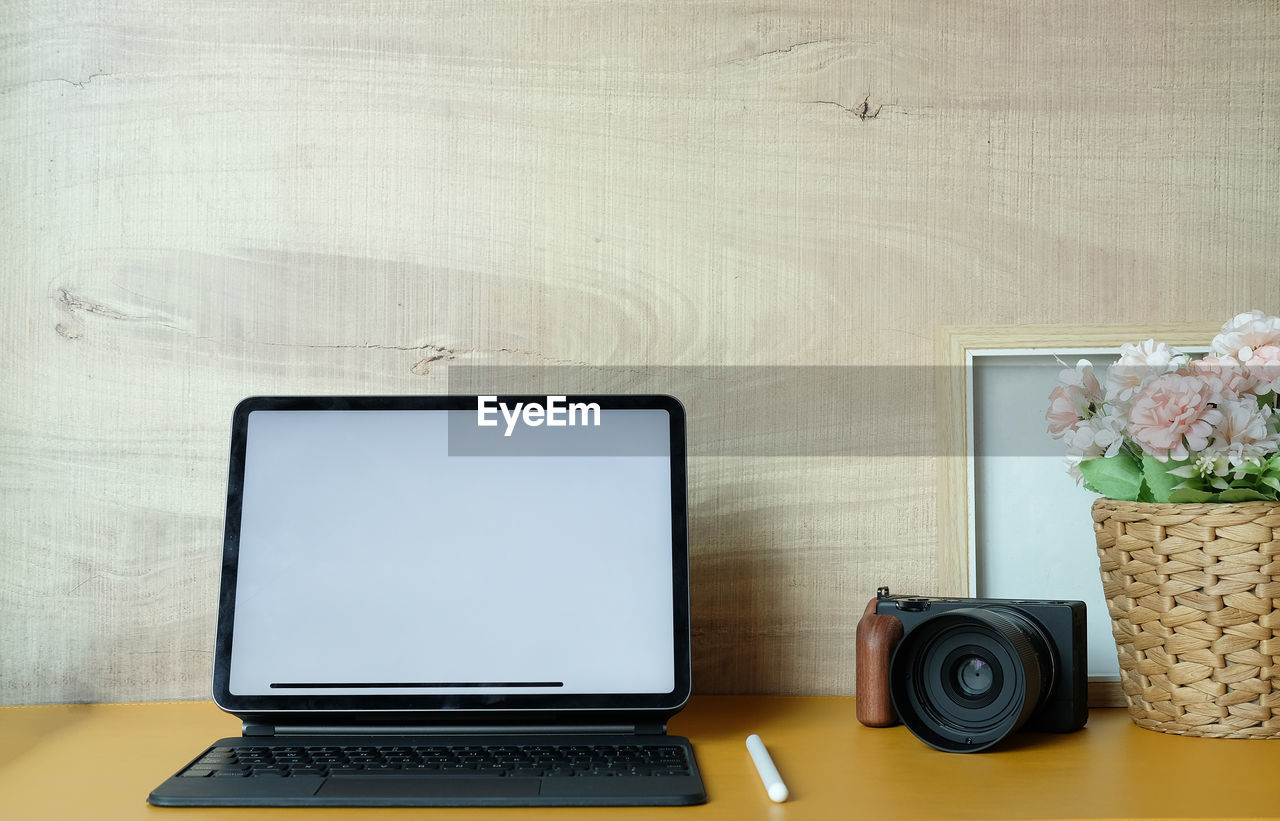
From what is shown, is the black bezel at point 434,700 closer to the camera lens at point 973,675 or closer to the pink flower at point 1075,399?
the camera lens at point 973,675

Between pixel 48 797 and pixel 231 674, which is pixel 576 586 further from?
pixel 48 797

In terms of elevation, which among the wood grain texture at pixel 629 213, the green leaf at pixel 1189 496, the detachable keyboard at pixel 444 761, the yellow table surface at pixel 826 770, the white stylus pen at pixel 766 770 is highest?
the wood grain texture at pixel 629 213

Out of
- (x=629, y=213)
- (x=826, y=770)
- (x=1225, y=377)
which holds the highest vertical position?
(x=629, y=213)

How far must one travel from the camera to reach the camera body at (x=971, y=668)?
0.80 meters

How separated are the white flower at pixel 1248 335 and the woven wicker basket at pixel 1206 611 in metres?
0.14

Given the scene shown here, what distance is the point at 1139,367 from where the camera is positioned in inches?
33.5

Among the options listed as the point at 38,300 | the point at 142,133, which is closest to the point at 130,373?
the point at 38,300

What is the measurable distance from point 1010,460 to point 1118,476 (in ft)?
0.49

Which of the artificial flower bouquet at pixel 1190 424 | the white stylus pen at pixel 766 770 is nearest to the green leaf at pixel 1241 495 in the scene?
the artificial flower bouquet at pixel 1190 424

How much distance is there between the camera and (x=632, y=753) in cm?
77

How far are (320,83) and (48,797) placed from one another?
0.75 meters

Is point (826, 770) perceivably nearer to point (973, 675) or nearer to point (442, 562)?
point (973, 675)

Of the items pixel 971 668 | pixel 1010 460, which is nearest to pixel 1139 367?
pixel 1010 460

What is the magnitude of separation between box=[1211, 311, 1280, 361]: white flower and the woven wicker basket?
140 mm
